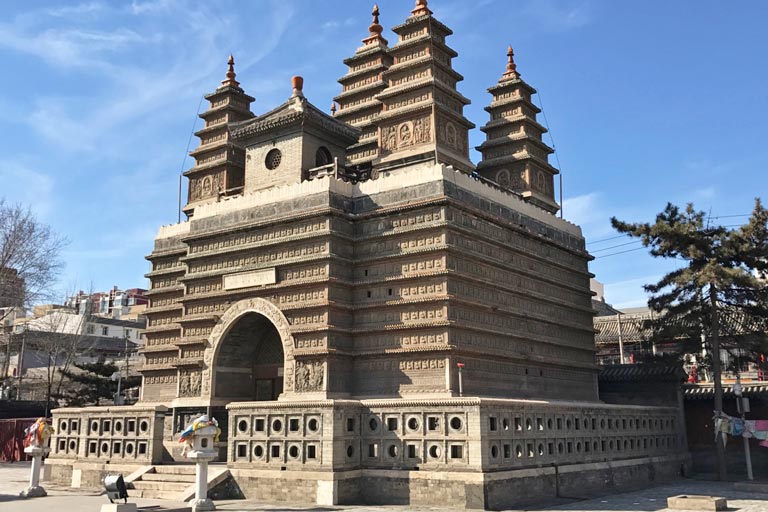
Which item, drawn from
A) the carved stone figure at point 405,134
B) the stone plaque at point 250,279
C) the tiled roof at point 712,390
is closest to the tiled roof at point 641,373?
the tiled roof at point 712,390

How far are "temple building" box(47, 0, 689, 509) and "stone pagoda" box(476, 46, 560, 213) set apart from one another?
337 centimetres

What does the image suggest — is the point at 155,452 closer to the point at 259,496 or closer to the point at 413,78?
the point at 259,496

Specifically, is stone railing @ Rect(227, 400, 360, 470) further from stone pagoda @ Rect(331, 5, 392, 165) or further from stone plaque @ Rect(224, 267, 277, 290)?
stone pagoda @ Rect(331, 5, 392, 165)

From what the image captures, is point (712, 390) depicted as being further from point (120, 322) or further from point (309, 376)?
point (120, 322)

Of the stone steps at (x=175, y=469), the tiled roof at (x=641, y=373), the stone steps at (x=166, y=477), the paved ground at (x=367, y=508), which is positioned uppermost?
the tiled roof at (x=641, y=373)

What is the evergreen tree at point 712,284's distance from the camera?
27797 mm

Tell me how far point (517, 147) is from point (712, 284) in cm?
1103

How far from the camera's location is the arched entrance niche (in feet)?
88.7

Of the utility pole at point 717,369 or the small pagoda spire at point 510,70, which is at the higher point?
the small pagoda spire at point 510,70

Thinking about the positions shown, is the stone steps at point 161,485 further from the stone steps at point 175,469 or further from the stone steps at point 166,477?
the stone steps at point 175,469

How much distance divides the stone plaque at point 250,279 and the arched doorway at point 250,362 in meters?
1.22

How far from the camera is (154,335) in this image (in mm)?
32375

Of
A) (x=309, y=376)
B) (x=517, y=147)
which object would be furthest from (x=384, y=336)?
(x=517, y=147)

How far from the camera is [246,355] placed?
93.4 feet
